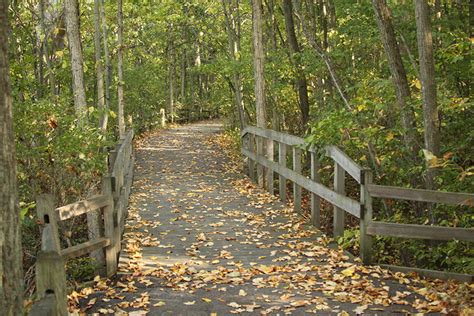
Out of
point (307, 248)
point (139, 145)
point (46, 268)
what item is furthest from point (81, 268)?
point (139, 145)

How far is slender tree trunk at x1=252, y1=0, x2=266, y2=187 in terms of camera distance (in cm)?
1373

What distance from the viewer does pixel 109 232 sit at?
698 cm

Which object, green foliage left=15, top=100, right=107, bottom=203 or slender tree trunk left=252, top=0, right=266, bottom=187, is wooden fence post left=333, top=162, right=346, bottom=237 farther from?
slender tree trunk left=252, top=0, right=266, bottom=187

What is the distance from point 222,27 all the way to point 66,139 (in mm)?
20968

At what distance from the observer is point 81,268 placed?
25.7 ft

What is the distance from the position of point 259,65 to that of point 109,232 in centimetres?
808

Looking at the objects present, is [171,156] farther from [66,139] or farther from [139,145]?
[66,139]

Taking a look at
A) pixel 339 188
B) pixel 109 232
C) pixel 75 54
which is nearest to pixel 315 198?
pixel 339 188

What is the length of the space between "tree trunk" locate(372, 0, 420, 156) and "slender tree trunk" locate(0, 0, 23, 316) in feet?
20.8

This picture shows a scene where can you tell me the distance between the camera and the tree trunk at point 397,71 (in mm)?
8172

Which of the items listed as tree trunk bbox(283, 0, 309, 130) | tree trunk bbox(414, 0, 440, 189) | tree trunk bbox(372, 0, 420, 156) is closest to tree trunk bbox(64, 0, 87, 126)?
tree trunk bbox(372, 0, 420, 156)

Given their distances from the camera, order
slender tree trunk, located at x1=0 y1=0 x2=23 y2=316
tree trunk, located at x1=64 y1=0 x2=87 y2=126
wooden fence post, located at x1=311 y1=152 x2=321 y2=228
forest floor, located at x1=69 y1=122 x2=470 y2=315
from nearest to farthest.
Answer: slender tree trunk, located at x1=0 y1=0 x2=23 y2=316
forest floor, located at x1=69 y1=122 x2=470 y2=315
wooden fence post, located at x1=311 y1=152 x2=321 y2=228
tree trunk, located at x1=64 y1=0 x2=87 y2=126

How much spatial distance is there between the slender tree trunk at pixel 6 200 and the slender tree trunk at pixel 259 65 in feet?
36.4

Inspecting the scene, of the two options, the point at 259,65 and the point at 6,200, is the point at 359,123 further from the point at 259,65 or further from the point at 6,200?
the point at 6,200
